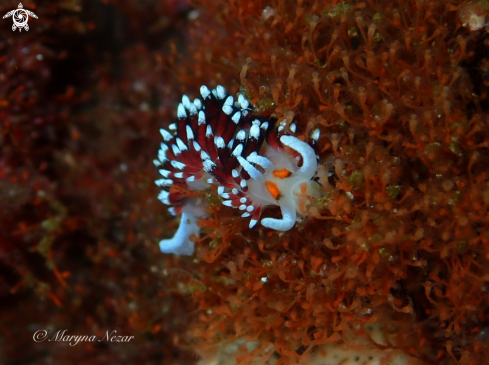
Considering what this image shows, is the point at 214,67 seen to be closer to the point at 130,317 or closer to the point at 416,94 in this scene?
the point at 416,94

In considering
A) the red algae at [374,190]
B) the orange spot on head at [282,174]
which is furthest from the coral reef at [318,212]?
the orange spot on head at [282,174]

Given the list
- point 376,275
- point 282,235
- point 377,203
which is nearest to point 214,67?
point 282,235

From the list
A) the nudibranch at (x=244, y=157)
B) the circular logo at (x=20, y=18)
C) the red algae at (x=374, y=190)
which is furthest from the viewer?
the circular logo at (x=20, y=18)

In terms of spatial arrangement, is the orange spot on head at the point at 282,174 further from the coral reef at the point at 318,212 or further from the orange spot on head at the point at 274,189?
the coral reef at the point at 318,212

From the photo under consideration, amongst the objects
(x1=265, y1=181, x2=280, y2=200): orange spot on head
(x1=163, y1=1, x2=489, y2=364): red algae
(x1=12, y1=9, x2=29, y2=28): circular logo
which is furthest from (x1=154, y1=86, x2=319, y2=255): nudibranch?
(x1=12, y1=9, x2=29, y2=28): circular logo

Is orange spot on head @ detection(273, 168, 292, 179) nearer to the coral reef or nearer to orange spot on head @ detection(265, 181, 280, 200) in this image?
orange spot on head @ detection(265, 181, 280, 200)

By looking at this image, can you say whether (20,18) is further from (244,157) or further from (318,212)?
(318,212)
